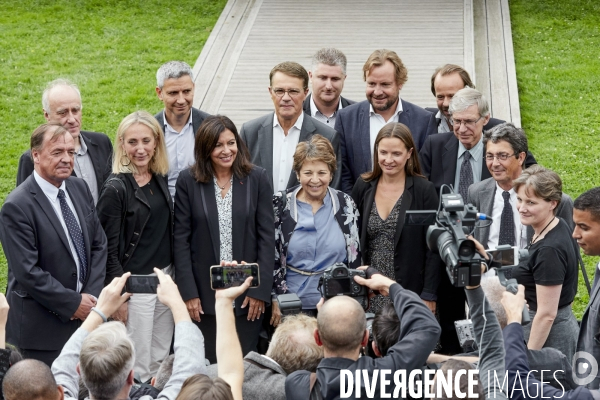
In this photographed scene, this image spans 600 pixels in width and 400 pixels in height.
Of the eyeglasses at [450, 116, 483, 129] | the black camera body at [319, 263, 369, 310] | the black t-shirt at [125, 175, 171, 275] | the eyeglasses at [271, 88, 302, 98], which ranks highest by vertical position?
the eyeglasses at [271, 88, 302, 98]

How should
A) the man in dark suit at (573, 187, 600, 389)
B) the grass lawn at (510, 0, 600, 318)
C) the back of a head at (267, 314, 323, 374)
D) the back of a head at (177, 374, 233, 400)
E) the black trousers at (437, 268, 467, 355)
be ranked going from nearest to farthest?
the back of a head at (177, 374, 233, 400)
the back of a head at (267, 314, 323, 374)
the man in dark suit at (573, 187, 600, 389)
the black trousers at (437, 268, 467, 355)
the grass lawn at (510, 0, 600, 318)

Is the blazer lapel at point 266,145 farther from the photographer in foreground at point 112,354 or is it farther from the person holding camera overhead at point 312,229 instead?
the photographer in foreground at point 112,354

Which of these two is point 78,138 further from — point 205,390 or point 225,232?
point 205,390

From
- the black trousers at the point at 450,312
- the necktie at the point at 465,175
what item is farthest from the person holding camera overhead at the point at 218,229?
the necktie at the point at 465,175

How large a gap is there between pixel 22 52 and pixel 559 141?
322 inches

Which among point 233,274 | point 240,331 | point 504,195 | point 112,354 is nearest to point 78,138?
A: point 240,331

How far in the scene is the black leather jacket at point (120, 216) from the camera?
6.23 metres

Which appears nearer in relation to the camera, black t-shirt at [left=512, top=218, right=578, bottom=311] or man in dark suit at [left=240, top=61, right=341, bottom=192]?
black t-shirt at [left=512, top=218, right=578, bottom=311]

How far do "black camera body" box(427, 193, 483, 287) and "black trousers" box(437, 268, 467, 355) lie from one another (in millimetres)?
1655

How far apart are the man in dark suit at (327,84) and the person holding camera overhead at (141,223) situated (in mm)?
1677

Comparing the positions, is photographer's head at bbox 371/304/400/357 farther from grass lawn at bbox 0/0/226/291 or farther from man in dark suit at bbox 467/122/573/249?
grass lawn at bbox 0/0/226/291

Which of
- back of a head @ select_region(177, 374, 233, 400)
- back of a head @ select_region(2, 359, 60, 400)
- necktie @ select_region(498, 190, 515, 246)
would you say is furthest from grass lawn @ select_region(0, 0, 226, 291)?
back of a head @ select_region(177, 374, 233, 400)

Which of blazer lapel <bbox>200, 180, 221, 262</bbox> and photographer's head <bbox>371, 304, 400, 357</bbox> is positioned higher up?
blazer lapel <bbox>200, 180, 221, 262</bbox>

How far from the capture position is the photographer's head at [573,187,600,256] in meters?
5.23
